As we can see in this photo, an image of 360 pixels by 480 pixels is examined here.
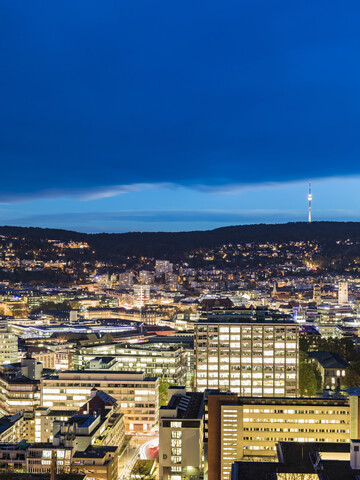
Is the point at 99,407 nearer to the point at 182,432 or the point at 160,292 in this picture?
the point at 182,432

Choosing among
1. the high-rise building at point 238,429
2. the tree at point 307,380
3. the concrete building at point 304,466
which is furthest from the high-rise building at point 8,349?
the concrete building at point 304,466

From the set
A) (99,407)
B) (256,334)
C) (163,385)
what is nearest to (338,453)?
(99,407)

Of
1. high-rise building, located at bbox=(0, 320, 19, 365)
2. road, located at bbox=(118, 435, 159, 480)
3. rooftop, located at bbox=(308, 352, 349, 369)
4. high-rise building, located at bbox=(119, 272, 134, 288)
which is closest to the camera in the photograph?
road, located at bbox=(118, 435, 159, 480)

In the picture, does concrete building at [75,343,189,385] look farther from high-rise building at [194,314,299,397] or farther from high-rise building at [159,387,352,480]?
high-rise building at [159,387,352,480]

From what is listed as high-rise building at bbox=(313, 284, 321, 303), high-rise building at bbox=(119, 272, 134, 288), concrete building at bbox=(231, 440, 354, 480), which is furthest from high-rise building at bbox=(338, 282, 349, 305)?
concrete building at bbox=(231, 440, 354, 480)

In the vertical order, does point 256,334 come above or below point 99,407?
above

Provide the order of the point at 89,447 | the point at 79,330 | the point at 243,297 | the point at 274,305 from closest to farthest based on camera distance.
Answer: the point at 89,447
the point at 79,330
the point at 274,305
the point at 243,297

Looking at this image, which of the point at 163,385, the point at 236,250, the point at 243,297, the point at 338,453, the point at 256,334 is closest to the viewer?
the point at 338,453
